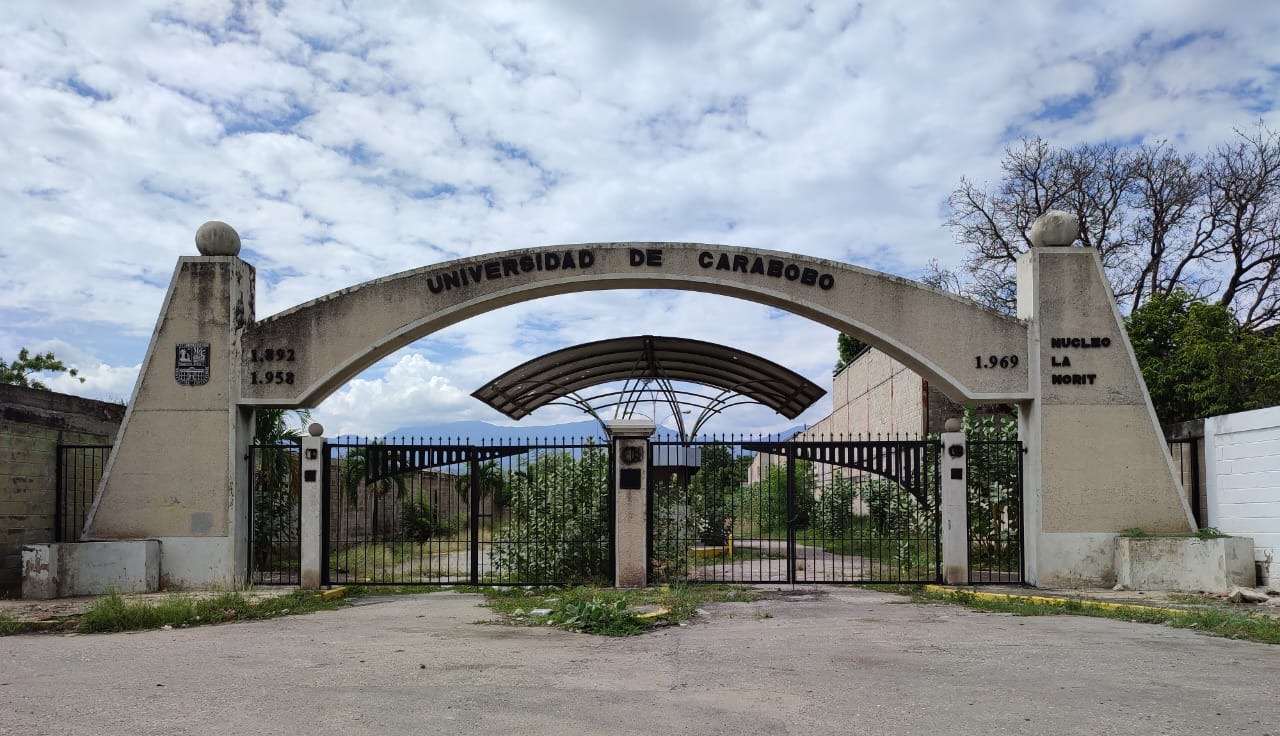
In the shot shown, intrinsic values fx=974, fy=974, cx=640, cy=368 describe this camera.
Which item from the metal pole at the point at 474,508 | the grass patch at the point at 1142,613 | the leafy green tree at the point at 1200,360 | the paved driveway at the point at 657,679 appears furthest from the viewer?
the leafy green tree at the point at 1200,360

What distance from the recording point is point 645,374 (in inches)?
771

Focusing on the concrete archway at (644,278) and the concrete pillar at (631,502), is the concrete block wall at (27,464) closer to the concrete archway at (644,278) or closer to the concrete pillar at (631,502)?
the concrete archway at (644,278)

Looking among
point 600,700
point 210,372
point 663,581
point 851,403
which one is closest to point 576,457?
point 663,581

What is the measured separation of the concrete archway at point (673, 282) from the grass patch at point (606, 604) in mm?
3847

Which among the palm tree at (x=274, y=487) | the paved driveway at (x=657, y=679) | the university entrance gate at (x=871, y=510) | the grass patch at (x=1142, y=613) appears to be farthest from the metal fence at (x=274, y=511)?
the grass patch at (x=1142, y=613)

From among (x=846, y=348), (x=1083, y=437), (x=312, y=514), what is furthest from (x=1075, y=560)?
(x=846, y=348)

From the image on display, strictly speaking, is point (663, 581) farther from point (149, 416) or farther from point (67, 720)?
point (67, 720)

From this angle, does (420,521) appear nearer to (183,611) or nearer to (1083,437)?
(183,611)

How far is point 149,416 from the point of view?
43.7 ft

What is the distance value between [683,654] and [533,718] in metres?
2.47

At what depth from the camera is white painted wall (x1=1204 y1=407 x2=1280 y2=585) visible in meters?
11.8

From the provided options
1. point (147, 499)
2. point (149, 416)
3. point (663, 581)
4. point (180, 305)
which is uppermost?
point (180, 305)

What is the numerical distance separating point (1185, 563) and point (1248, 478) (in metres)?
1.32

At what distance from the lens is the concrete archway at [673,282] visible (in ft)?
43.1
